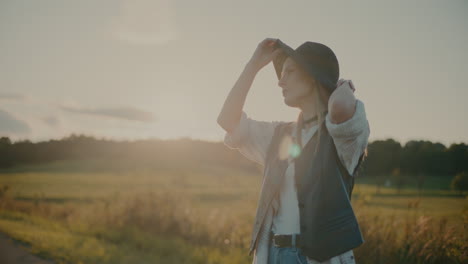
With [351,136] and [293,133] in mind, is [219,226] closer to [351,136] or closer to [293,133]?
[293,133]

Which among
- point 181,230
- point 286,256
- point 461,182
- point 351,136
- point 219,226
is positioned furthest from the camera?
point 181,230

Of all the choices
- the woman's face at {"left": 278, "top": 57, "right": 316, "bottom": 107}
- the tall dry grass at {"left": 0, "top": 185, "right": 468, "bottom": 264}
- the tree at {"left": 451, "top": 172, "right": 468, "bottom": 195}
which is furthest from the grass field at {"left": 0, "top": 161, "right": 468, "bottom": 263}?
the woman's face at {"left": 278, "top": 57, "right": 316, "bottom": 107}

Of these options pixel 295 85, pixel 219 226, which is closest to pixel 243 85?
pixel 295 85

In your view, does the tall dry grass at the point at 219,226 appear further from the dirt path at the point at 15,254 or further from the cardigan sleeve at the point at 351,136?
the cardigan sleeve at the point at 351,136

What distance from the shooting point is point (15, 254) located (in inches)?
285

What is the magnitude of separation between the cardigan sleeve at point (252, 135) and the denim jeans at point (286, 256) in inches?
28.4

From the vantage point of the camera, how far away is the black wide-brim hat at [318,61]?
Answer: 7.38 feet

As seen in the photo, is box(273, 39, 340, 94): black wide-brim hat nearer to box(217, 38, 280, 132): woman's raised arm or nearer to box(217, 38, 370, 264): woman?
box(217, 38, 370, 264): woman

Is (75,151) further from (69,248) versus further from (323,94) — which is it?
(323,94)

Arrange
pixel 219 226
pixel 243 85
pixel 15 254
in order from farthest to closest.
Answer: pixel 219 226, pixel 15 254, pixel 243 85

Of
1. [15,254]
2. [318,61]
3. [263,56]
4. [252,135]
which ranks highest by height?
[263,56]

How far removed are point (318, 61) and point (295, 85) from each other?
0.22 m

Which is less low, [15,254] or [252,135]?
[252,135]

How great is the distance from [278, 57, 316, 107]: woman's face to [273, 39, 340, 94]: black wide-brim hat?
0.31ft
